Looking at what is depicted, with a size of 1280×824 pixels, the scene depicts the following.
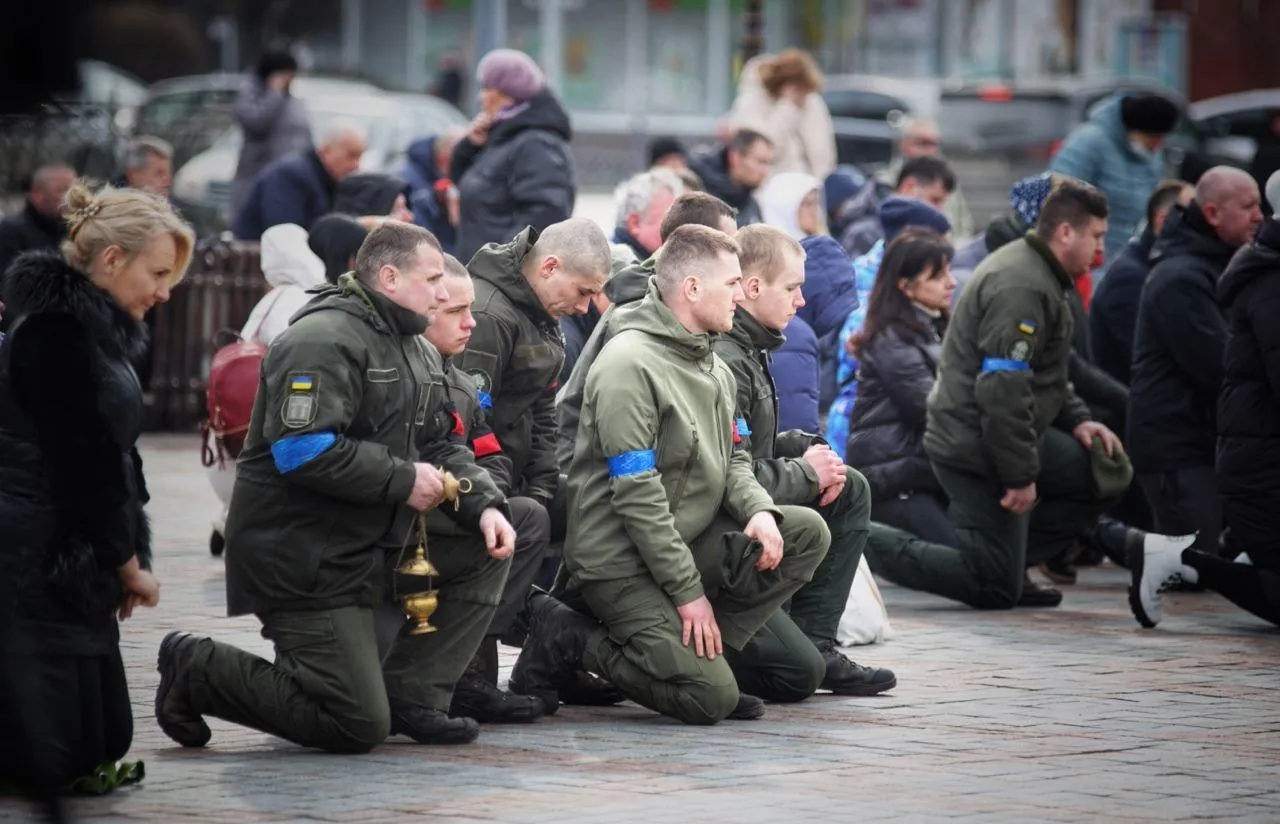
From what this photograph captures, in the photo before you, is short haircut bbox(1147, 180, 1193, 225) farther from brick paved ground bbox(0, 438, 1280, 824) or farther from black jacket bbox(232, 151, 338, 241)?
black jacket bbox(232, 151, 338, 241)

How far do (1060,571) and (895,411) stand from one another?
154cm

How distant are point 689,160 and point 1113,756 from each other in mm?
8443

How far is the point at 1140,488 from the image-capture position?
1197 cm

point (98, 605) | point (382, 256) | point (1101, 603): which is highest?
point (382, 256)

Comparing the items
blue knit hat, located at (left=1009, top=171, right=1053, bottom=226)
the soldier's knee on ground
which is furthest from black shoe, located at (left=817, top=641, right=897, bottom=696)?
blue knit hat, located at (left=1009, top=171, right=1053, bottom=226)

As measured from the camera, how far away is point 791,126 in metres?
16.9

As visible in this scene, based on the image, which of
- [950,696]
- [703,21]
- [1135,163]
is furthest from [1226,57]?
[950,696]

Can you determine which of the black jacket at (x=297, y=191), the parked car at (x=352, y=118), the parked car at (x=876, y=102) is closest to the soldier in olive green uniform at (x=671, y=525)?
the black jacket at (x=297, y=191)

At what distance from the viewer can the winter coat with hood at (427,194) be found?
15.7 m

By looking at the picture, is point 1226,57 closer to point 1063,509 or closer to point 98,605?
point 1063,509

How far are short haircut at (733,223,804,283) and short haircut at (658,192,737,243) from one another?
549mm

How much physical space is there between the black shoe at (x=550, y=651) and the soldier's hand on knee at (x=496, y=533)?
744mm

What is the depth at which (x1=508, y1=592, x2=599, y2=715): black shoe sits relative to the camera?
788 cm

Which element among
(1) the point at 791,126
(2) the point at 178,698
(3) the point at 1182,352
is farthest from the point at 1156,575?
(1) the point at 791,126
